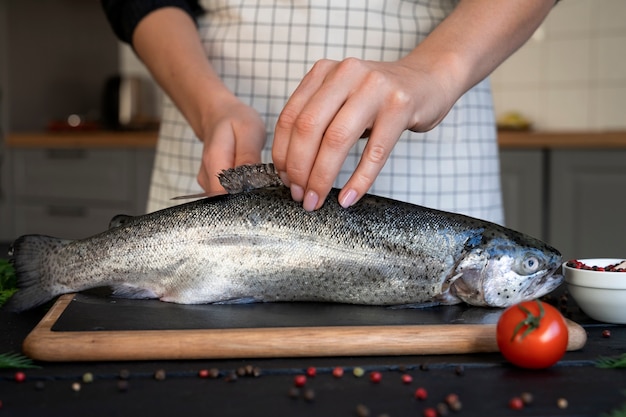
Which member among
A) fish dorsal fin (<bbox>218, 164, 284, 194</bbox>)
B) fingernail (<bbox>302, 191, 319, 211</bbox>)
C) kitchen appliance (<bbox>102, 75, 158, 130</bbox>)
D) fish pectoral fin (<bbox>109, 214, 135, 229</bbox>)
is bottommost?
fish pectoral fin (<bbox>109, 214, 135, 229</bbox>)

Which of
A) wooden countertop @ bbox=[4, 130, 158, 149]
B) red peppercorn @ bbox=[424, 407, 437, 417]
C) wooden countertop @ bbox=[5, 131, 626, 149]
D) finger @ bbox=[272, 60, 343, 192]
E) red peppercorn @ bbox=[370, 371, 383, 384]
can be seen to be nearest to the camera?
red peppercorn @ bbox=[424, 407, 437, 417]

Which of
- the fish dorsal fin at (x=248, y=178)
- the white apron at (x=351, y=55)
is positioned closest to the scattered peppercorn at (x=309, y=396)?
the fish dorsal fin at (x=248, y=178)

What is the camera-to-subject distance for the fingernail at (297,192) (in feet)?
3.63

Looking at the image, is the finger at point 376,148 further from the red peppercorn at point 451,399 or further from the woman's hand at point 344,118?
the red peppercorn at point 451,399

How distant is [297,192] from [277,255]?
11cm

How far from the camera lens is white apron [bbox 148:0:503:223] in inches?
61.4

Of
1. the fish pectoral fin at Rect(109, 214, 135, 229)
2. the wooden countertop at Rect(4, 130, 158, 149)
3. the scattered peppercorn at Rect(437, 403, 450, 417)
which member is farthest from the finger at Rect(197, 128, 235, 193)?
the wooden countertop at Rect(4, 130, 158, 149)

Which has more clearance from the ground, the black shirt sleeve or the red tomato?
the black shirt sleeve

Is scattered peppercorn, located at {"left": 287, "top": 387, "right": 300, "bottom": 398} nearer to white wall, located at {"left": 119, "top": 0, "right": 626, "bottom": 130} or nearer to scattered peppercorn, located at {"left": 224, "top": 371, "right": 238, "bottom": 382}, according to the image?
scattered peppercorn, located at {"left": 224, "top": 371, "right": 238, "bottom": 382}

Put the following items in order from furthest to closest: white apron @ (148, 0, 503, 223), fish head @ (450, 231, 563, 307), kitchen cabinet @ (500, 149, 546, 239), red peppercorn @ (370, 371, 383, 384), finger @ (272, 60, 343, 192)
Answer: kitchen cabinet @ (500, 149, 546, 239), white apron @ (148, 0, 503, 223), fish head @ (450, 231, 563, 307), finger @ (272, 60, 343, 192), red peppercorn @ (370, 371, 383, 384)

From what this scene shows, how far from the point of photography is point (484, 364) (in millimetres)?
919

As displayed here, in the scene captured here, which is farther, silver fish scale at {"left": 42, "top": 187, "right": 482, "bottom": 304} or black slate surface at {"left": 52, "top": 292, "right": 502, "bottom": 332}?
silver fish scale at {"left": 42, "top": 187, "right": 482, "bottom": 304}

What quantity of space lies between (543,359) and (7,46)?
359cm

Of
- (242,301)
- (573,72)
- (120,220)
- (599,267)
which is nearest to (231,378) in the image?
(242,301)
